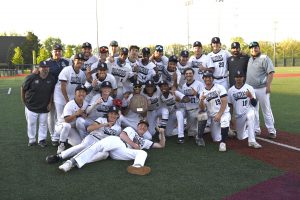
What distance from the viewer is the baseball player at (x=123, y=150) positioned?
4930 millimetres

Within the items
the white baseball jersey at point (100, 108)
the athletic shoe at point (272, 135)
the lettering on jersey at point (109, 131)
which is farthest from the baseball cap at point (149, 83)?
the athletic shoe at point (272, 135)

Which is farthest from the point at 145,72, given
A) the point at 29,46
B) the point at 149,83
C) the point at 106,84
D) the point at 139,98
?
the point at 29,46

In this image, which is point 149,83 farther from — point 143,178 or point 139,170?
point 143,178

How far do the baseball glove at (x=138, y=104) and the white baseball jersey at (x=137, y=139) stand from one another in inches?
35.9

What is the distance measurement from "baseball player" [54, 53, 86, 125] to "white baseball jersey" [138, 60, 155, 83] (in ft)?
4.38

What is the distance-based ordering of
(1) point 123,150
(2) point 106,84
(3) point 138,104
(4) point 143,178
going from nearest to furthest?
(4) point 143,178 → (1) point 123,150 → (2) point 106,84 → (3) point 138,104

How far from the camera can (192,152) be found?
614 cm

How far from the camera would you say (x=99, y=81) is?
Answer: 6648 mm

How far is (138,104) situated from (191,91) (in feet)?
4.02

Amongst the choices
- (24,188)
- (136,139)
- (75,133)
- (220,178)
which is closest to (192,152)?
(136,139)

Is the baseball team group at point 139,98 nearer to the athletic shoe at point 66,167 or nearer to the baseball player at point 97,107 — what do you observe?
the baseball player at point 97,107

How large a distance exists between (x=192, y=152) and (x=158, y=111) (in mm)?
1560

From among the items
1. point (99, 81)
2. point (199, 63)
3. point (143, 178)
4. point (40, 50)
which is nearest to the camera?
point (143, 178)

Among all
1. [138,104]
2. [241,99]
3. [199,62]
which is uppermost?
[199,62]
